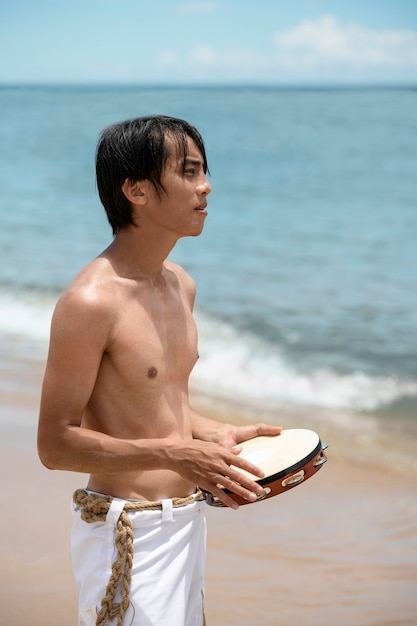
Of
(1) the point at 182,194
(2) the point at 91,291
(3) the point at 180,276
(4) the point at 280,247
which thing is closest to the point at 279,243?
(4) the point at 280,247

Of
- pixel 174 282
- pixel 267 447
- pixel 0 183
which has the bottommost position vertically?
pixel 0 183

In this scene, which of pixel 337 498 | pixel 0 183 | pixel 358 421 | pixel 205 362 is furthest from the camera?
pixel 0 183

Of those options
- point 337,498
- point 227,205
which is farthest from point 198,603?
point 227,205

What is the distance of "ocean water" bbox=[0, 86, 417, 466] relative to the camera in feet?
27.1

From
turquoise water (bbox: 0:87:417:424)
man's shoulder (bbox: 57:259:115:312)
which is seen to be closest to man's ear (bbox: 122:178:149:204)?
man's shoulder (bbox: 57:259:115:312)

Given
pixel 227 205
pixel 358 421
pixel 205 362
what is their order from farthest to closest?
pixel 227 205
pixel 205 362
pixel 358 421

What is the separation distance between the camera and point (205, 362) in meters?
8.35

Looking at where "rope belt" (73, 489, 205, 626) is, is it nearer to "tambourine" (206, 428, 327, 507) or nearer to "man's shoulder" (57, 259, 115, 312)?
"tambourine" (206, 428, 327, 507)

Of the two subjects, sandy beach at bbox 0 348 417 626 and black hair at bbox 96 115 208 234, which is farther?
sandy beach at bbox 0 348 417 626

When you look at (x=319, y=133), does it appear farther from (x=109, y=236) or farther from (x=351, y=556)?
(x=351, y=556)

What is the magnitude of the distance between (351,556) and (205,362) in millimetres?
3693

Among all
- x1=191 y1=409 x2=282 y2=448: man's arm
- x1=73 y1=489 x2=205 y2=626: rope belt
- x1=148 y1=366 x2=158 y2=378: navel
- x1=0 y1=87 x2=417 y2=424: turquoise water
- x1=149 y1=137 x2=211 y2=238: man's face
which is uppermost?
x1=149 y1=137 x2=211 y2=238: man's face

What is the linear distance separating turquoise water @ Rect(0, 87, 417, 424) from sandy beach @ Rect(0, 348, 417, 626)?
76.3 inches

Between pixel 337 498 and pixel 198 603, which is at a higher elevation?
pixel 198 603
